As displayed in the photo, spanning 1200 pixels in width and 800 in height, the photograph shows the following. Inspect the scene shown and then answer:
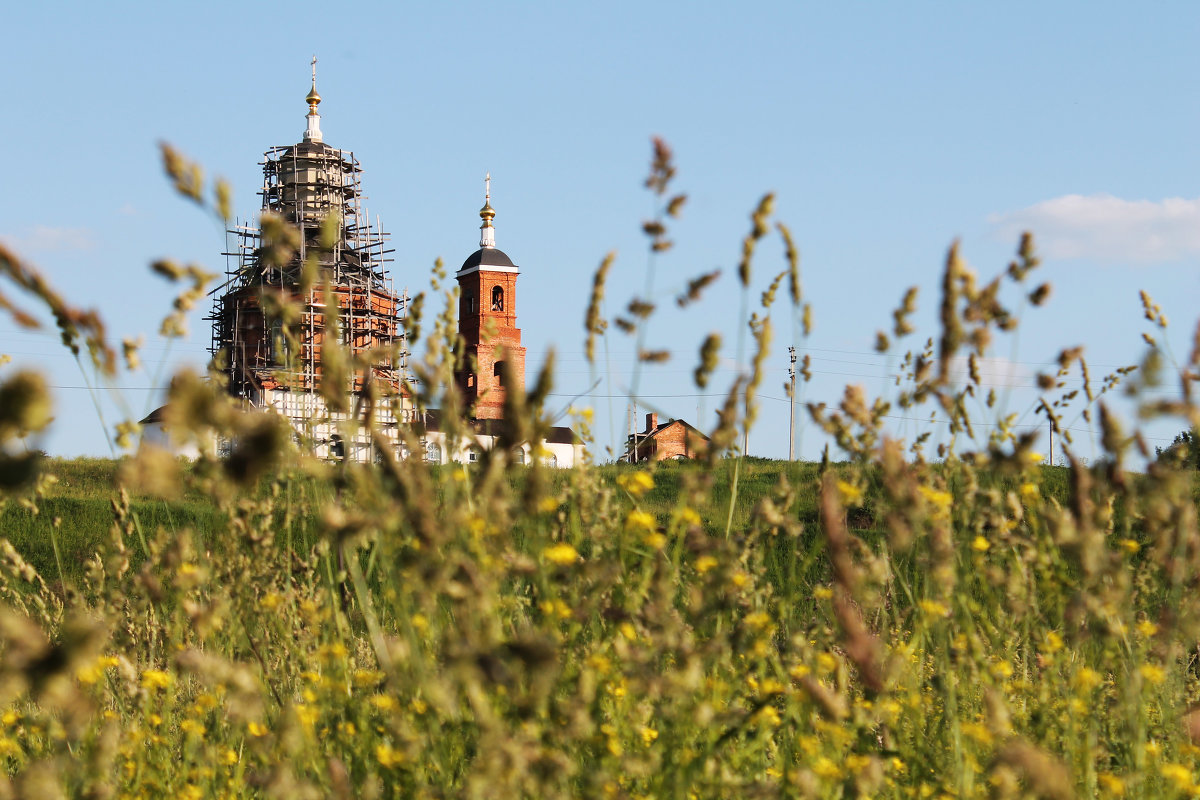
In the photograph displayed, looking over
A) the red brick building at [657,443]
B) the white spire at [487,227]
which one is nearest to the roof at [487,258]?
the white spire at [487,227]

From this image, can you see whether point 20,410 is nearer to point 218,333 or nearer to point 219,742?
point 219,742

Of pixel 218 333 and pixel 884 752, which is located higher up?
pixel 218 333

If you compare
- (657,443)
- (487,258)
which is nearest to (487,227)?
(487,258)

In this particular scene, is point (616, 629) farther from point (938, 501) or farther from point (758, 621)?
point (938, 501)

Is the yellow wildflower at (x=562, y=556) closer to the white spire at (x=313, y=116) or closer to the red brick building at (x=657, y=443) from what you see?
Result: the red brick building at (x=657, y=443)

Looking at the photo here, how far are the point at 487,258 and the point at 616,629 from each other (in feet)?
155

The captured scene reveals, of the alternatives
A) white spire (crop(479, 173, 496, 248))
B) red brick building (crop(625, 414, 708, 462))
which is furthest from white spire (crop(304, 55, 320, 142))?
red brick building (crop(625, 414, 708, 462))

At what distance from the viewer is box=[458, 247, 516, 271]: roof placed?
4797 centimetres

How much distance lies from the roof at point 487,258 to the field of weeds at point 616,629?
45.7 metres

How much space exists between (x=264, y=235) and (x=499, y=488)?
1.59 ft

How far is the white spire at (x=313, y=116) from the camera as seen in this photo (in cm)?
4450

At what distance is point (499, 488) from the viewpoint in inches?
42.0

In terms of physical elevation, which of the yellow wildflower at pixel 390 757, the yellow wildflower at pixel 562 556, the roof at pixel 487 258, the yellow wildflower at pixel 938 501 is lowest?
the yellow wildflower at pixel 390 757

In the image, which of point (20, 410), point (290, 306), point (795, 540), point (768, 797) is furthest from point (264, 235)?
point (795, 540)
